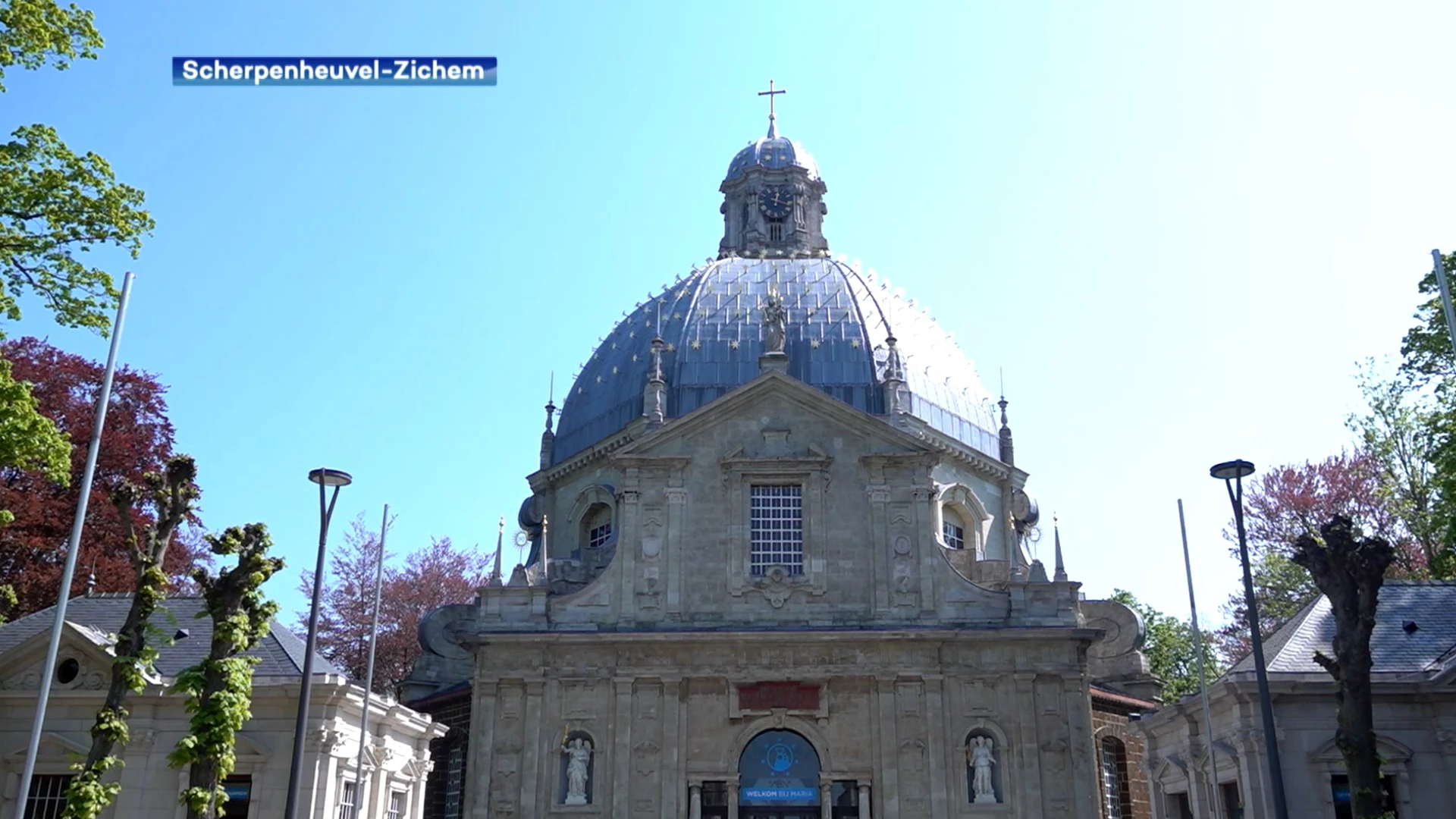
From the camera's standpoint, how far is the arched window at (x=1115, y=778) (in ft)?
131

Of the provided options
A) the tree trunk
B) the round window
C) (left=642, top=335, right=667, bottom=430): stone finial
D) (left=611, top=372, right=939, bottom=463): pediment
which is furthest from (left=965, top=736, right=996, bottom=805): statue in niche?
the round window

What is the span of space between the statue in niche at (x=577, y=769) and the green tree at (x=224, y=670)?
934cm

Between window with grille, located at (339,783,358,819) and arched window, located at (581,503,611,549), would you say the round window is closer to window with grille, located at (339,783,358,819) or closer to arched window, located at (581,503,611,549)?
window with grille, located at (339,783,358,819)

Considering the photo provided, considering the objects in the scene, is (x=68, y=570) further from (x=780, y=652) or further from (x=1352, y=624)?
(x=1352, y=624)

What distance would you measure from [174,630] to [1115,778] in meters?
29.6

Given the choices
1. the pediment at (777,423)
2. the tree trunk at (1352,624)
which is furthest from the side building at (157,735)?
the tree trunk at (1352,624)

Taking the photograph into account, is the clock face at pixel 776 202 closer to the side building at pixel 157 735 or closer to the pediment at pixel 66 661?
the side building at pixel 157 735

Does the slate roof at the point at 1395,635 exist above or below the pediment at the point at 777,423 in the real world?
below

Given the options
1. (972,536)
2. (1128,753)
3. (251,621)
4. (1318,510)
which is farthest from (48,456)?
(1318,510)

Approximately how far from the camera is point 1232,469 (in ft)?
74.5

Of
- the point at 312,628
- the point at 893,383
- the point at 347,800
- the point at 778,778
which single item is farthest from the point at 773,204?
the point at 312,628

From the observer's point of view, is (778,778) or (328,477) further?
(778,778)

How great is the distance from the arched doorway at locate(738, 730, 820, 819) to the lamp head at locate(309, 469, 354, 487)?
13.3m

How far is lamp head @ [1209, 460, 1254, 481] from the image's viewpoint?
22641mm
